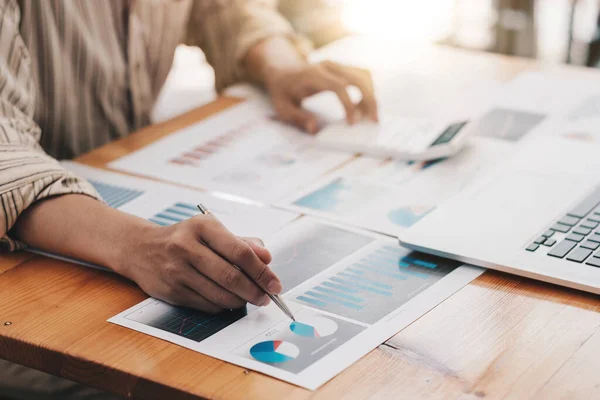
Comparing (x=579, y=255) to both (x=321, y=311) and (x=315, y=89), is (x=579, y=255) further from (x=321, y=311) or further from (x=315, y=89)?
(x=315, y=89)

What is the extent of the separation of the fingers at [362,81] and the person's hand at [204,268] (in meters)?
0.52

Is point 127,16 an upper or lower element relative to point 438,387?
upper

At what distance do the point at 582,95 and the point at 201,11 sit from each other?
776 millimetres

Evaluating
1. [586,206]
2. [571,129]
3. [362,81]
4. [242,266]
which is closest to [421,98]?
[362,81]

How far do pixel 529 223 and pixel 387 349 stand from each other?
284mm

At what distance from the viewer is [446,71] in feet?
5.06

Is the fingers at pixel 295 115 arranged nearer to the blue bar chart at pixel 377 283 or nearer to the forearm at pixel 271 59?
the forearm at pixel 271 59

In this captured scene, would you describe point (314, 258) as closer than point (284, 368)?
No

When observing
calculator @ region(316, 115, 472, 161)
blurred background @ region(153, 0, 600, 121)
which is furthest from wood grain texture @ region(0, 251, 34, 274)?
blurred background @ region(153, 0, 600, 121)

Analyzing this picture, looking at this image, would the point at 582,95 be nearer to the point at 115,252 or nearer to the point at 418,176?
the point at 418,176

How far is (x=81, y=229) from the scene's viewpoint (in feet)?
3.03

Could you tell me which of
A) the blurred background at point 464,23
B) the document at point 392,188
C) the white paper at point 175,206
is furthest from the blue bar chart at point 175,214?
the blurred background at point 464,23

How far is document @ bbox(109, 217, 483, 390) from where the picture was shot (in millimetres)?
733

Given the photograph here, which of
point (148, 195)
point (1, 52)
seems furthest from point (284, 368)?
point (1, 52)
